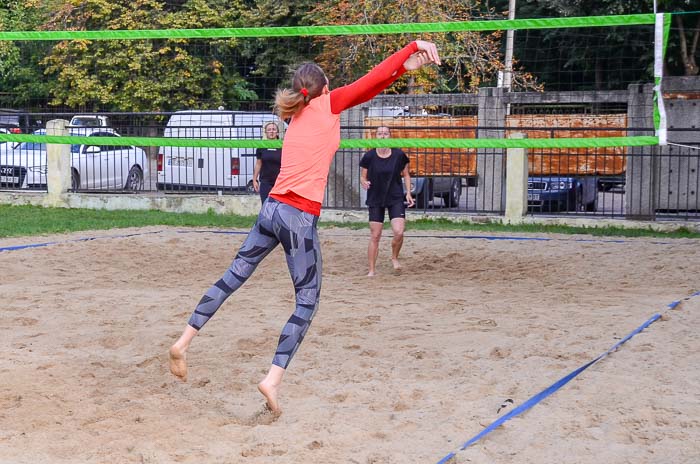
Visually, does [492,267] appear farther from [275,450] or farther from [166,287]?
[275,450]

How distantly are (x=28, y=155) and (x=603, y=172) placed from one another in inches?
448

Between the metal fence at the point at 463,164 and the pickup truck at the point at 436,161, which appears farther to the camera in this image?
the pickup truck at the point at 436,161

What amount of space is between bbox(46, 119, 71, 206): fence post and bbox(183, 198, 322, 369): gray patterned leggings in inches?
537

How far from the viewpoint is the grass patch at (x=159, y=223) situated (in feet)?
45.0

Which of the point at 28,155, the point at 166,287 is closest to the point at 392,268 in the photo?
the point at 166,287

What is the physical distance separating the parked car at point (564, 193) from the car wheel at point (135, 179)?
328 inches

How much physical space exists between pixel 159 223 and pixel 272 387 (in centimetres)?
1032

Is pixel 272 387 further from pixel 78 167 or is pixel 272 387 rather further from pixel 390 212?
pixel 78 167

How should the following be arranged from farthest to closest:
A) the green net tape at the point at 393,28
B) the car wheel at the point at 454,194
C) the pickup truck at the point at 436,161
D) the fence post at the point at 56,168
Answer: the fence post at the point at 56,168, the car wheel at the point at 454,194, the pickup truck at the point at 436,161, the green net tape at the point at 393,28

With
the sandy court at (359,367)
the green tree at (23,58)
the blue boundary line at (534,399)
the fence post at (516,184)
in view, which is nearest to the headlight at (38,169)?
the sandy court at (359,367)

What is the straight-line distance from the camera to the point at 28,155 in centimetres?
1923

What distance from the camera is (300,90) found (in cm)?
477

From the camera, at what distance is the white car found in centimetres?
1895

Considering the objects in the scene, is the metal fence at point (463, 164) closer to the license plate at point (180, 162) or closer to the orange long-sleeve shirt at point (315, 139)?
the license plate at point (180, 162)
